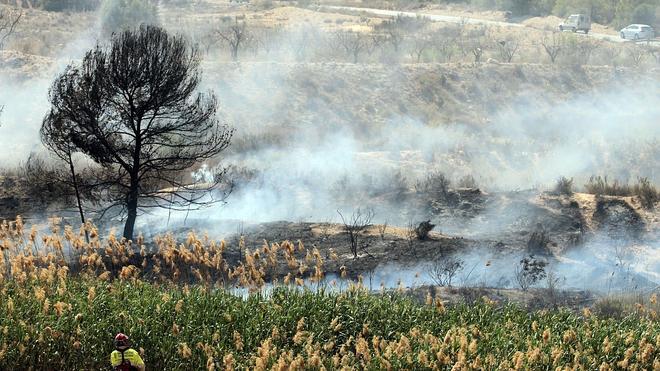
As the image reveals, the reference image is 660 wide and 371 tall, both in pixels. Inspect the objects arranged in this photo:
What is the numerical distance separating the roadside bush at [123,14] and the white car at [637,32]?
28667 mm

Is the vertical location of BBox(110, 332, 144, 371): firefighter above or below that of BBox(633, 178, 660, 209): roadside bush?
above

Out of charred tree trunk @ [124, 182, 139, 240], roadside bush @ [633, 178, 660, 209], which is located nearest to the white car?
roadside bush @ [633, 178, 660, 209]

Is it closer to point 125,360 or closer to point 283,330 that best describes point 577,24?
point 283,330

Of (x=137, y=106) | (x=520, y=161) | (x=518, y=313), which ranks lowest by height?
(x=520, y=161)

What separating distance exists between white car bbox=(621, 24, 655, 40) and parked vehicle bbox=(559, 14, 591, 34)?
274cm

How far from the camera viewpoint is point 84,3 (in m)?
59.5

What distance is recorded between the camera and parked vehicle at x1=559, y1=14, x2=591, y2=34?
59281mm

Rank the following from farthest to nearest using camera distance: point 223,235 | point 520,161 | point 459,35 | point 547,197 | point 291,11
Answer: point 291,11, point 459,35, point 520,161, point 547,197, point 223,235

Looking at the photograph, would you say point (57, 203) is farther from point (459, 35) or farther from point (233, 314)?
point (459, 35)

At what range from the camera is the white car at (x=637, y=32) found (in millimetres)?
56562

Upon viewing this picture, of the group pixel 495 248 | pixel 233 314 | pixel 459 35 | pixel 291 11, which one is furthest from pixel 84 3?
pixel 233 314

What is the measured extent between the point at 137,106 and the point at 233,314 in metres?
9.41

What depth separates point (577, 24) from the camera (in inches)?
2329

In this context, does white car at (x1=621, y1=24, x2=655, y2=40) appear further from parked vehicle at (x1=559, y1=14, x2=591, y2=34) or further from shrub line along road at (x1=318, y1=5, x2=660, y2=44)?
parked vehicle at (x1=559, y1=14, x2=591, y2=34)
